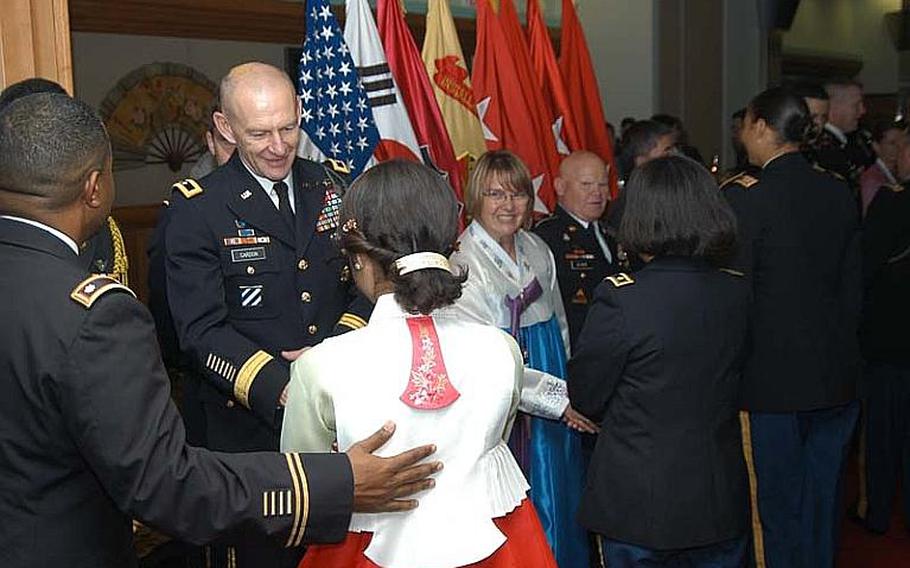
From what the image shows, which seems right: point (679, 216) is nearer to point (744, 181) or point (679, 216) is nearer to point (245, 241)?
point (744, 181)

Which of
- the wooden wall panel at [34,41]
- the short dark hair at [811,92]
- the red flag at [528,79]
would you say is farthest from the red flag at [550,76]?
the wooden wall panel at [34,41]

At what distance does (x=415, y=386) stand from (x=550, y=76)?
3059 millimetres

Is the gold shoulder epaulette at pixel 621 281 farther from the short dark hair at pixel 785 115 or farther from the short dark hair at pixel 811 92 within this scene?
the short dark hair at pixel 811 92

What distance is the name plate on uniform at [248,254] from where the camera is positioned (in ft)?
7.36

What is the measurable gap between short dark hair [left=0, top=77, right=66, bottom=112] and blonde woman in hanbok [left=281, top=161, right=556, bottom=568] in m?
0.88

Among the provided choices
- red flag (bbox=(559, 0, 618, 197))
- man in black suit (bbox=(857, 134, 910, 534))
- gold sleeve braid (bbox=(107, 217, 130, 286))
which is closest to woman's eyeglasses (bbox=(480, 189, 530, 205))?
gold sleeve braid (bbox=(107, 217, 130, 286))

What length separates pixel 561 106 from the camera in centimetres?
435

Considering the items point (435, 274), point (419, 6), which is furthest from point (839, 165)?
point (435, 274)

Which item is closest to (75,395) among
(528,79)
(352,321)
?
(352,321)

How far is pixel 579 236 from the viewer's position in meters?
3.37

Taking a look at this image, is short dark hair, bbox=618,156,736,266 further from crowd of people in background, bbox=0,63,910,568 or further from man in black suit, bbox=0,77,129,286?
man in black suit, bbox=0,77,129,286

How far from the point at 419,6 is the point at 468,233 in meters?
3.47

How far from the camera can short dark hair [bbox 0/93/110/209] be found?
4.27 feet

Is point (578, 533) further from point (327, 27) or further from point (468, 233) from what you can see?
point (327, 27)
